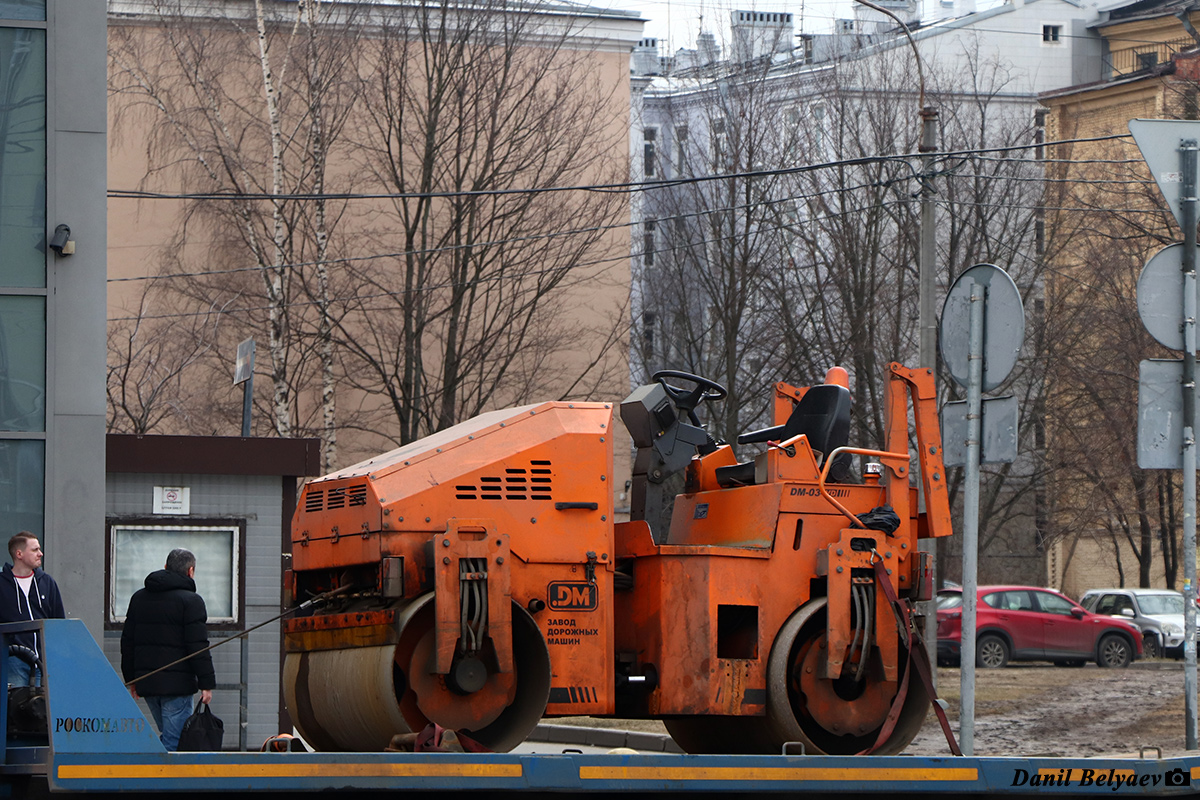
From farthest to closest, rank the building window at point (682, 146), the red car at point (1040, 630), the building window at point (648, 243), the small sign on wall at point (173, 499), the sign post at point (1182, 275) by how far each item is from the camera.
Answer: the building window at point (648, 243) < the building window at point (682, 146) < the red car at point (1040, 630) < the small sign on wall at point (173, 499) < the sign post at point (1182, 275)

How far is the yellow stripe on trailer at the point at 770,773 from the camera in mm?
5527

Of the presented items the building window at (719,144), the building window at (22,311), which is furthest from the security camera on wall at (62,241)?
the building window at (719,144)

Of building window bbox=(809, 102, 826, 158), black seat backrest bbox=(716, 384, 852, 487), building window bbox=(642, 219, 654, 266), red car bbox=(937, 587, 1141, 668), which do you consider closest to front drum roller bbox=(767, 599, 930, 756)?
black seat backrest bbox=(716, 384, 852, 487)

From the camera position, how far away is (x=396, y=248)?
30.2m

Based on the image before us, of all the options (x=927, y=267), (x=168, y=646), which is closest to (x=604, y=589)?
(x=168, y=646)

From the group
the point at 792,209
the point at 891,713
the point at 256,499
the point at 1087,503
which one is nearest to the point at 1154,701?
the point at 256,499

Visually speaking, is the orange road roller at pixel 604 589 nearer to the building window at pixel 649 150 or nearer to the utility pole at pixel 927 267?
the utility pole at pixel 927 267

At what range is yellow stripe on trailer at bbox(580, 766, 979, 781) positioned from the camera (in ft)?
18.1

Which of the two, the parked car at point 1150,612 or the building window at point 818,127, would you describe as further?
the building window at point 818,127

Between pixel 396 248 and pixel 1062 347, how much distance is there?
15132 millimetres

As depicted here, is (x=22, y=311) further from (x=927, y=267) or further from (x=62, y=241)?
(x=927, y=267)

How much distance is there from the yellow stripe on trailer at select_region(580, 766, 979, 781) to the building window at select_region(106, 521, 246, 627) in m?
9.40

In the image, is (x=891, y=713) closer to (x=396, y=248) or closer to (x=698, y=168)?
(x=396, y=248)

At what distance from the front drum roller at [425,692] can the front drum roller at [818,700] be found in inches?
48.1
